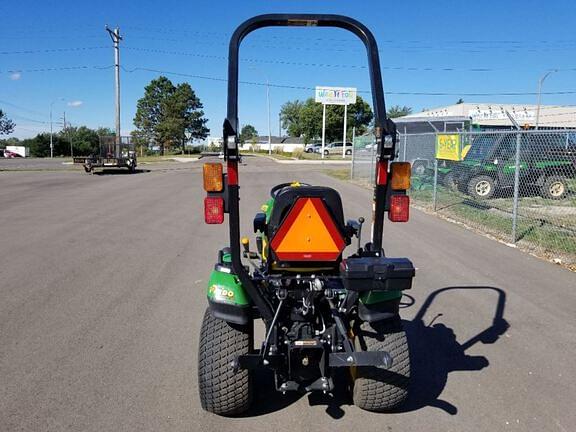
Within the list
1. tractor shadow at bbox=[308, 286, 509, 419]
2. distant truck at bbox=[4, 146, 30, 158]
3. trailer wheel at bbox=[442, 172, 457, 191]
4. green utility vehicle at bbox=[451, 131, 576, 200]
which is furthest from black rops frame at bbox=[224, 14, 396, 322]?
distant truck at bbox=[4, 146, 30, 158]

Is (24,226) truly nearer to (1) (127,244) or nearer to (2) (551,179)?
(1) (127,244)

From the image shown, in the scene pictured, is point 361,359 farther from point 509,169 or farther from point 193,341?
point 509,169

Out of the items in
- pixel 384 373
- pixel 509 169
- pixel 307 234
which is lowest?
pixel 384 373

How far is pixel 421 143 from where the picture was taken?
50.7ft

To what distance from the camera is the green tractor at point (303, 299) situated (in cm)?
273

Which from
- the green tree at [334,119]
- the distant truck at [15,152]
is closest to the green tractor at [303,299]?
the green tree at [334,119]

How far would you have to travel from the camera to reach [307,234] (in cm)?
283

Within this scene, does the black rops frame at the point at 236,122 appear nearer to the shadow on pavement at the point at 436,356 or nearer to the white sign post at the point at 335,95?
the shadow on pavement at the point at 436,356

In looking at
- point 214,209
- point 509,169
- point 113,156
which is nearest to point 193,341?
point 214,209

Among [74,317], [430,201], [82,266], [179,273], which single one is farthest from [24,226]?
[430,201]

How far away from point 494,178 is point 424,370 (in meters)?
11.2

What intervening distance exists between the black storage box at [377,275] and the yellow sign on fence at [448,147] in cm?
917

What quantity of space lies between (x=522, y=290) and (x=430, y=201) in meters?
8.19

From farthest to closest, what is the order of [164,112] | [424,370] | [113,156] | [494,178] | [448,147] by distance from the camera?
1. [164,112]
2. [113,156]
3. [494,178]
4. [448,147]
5. [424,370]
